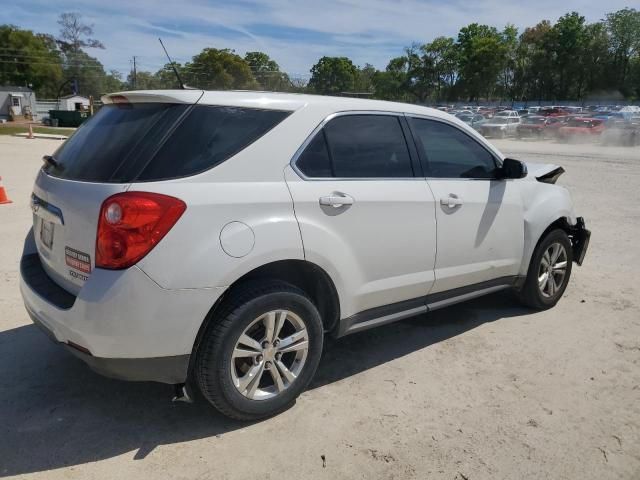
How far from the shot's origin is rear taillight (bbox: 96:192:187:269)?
2.42 m

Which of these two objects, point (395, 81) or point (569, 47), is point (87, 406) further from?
point (395, 81)

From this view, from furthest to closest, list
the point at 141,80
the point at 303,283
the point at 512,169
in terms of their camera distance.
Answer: the point at 141,80, the point at 512,169, the point at 303,283

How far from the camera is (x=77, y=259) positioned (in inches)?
103

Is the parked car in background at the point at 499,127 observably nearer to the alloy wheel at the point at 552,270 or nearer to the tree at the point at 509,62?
the alloy wheel at the point at 552,270

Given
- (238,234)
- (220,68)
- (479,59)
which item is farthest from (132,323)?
(479,59)

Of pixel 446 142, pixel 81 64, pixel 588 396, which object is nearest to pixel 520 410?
pixel 588 396

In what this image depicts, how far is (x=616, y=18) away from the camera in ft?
253

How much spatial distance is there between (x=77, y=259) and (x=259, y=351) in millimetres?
1061

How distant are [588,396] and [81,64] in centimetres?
10645

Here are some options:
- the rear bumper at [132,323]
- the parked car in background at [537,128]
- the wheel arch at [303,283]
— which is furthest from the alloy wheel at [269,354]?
the parked car in background at [537,128]

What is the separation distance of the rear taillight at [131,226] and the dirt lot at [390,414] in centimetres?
105

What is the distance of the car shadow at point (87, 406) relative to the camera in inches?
105

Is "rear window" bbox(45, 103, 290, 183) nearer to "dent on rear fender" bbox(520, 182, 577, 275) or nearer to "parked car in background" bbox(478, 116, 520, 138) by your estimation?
"dent on rear fender" bbox(520, 182, 577, 275)

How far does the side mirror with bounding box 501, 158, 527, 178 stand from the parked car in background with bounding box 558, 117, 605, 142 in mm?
30913
